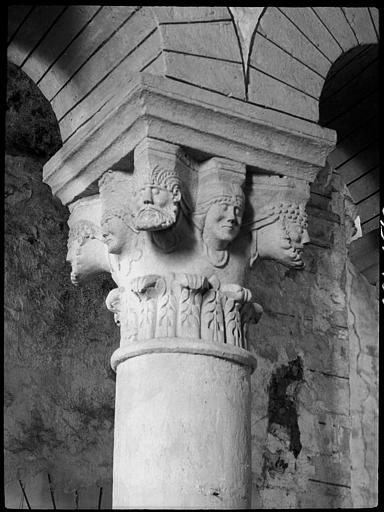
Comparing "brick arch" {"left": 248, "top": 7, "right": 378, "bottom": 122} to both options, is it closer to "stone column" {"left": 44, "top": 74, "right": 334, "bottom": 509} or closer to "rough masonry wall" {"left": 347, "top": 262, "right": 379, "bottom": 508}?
"stone column" {"left": 44, "top": 74, "right": 334, "bottom": 509}

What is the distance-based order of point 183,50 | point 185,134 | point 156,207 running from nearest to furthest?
1. point 156,207
2. point 185,134
3. point 183,50

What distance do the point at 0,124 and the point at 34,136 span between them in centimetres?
229

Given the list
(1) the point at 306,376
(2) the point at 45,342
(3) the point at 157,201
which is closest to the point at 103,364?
(2) the point at 45,342

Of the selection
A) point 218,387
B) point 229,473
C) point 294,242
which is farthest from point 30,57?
point 229,473

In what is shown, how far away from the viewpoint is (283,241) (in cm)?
374

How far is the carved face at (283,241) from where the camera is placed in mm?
A: 3740

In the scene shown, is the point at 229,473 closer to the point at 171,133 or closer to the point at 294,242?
the point at 294,242

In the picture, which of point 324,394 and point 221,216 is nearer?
point 221,216

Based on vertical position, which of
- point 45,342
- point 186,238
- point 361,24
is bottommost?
point 45,342

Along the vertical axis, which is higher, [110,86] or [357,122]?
[357,122]

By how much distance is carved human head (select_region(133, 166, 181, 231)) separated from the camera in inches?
136

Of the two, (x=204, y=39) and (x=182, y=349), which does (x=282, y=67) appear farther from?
(x=182, y=349)

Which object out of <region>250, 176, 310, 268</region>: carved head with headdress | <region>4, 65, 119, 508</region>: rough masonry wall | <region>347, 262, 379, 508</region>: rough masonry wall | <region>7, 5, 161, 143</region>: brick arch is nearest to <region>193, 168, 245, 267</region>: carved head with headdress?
<region>250, 176, 310, 268</region>: carved head with headdress

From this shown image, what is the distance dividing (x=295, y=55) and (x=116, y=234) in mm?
989
